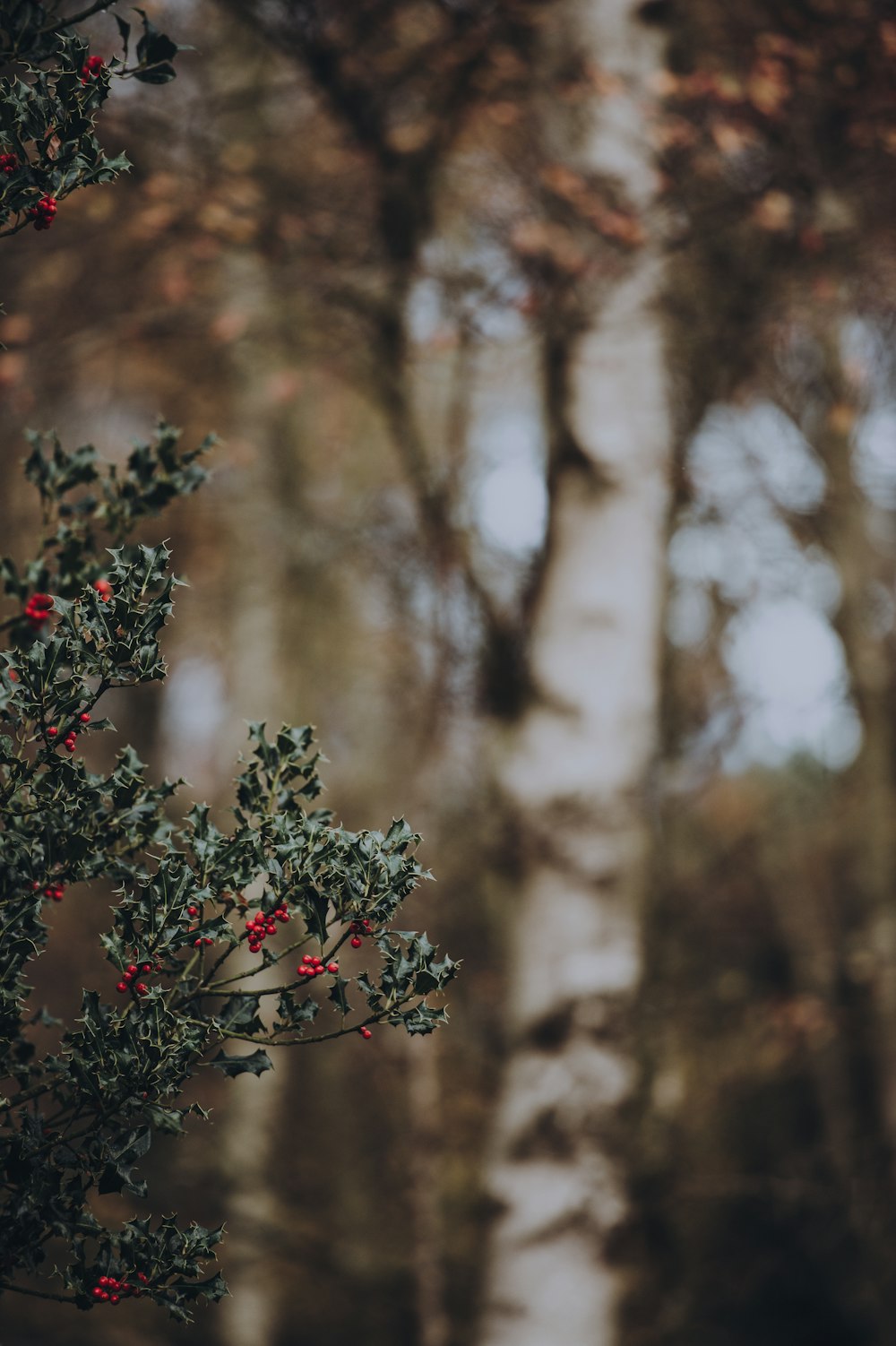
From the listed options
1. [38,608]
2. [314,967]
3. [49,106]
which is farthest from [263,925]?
[49,106]

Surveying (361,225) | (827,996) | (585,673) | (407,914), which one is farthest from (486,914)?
(827,996)

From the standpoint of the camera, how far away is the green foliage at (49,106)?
139 centimetres

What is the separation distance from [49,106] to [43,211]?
13 centimetres

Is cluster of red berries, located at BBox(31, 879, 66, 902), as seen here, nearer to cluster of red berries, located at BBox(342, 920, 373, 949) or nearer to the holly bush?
the holly bush

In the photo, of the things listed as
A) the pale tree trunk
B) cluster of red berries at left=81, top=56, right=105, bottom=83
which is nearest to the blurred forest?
the pale tree trunk

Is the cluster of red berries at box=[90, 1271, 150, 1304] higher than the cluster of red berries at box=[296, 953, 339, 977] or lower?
lower

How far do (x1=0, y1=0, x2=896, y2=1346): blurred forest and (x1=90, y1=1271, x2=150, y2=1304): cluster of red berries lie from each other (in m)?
0.72

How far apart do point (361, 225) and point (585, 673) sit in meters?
2.38

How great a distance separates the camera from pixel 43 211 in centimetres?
145

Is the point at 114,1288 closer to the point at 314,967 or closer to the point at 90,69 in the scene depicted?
the point at 314,967

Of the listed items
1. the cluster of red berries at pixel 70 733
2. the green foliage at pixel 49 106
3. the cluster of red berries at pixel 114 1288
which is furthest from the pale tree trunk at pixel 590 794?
the green foliage at pixel 49 106

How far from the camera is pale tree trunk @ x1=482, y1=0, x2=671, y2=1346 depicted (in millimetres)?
3098

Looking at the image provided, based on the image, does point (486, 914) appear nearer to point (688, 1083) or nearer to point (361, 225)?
point (361, 225)

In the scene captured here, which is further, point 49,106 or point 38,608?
point 38,608
